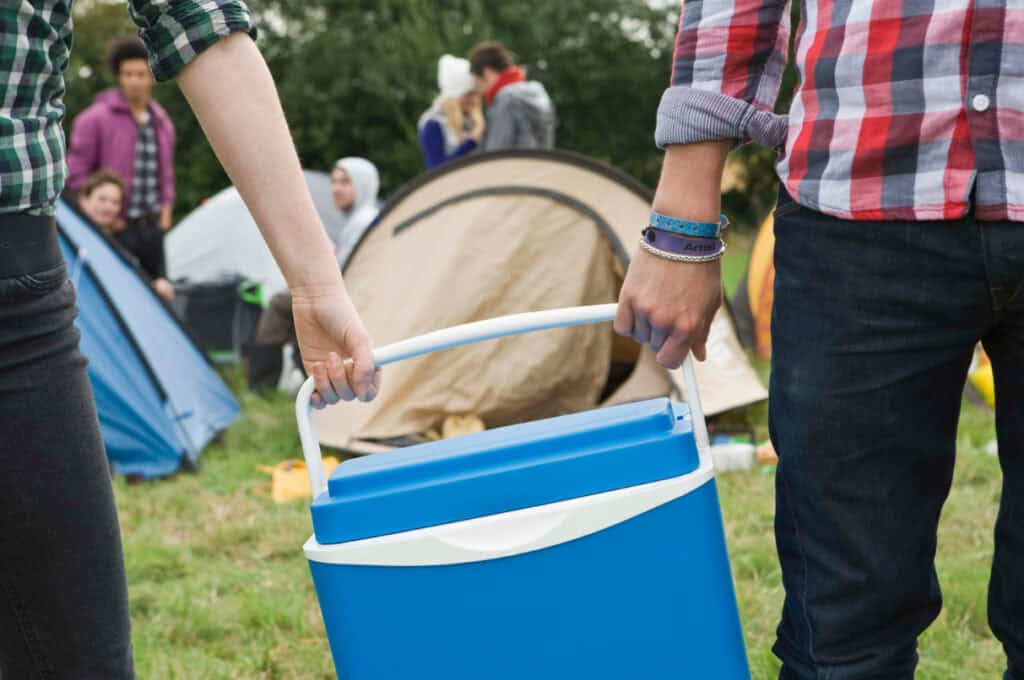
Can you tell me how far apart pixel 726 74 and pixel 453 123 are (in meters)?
4.78

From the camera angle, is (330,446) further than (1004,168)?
Yes

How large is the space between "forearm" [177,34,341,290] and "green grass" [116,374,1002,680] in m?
1.14

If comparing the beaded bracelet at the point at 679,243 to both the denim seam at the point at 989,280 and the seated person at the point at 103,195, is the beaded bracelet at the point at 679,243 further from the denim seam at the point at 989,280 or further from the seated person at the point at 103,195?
the seated person at the point at 103,195

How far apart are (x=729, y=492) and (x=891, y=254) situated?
221cm

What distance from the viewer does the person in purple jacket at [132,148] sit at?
4.59 metres

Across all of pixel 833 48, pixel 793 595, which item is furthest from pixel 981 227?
pixel 793 595

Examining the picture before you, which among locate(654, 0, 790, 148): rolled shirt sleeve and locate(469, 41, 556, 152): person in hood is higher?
locate(654, 0, 790, 148): rolled shirt sleeve

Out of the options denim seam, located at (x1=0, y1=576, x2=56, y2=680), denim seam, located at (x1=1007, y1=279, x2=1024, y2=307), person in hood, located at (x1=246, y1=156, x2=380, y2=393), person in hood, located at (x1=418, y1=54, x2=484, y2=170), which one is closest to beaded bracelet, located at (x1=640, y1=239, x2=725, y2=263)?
denim seam, located at (x1=1007, y1=279, x2=1024, y2=307)

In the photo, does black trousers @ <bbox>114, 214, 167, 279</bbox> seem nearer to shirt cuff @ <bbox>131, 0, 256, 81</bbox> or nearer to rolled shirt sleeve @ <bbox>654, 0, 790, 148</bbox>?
shirt cuff @ <bbox>131, 0, 256, 81</bbox>

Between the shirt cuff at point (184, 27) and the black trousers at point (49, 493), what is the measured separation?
16cm

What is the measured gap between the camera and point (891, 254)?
0.84m

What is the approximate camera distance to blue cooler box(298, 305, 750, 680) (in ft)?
2.96

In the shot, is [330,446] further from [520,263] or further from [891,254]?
[891,254]

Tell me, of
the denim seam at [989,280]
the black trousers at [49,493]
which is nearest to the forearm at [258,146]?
the black trousers at [49,493]
